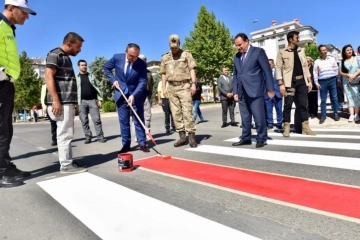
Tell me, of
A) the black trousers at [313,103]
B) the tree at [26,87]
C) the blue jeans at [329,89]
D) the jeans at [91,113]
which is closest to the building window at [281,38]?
the tree at [26,87]

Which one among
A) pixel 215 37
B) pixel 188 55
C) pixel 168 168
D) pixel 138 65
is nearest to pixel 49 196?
pixel 168 168

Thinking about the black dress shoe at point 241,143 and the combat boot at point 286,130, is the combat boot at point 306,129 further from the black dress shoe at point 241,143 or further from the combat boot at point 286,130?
the black dress shoe at point 241,143

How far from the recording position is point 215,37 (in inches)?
1692

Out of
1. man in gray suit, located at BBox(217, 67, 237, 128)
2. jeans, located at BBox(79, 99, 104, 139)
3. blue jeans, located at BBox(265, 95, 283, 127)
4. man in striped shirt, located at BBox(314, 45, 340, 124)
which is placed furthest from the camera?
man in gray suit, located at BBox(217, 67, 237, 128)

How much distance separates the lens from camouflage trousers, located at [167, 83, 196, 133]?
18.5ft

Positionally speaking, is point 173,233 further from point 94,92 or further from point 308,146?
point 94,92

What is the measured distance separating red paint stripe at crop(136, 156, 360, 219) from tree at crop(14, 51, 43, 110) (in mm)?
50267

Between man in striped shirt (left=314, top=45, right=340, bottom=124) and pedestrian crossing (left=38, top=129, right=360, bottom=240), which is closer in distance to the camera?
pedestrian crossing (left=38, top=129, right=360, bottom=240)

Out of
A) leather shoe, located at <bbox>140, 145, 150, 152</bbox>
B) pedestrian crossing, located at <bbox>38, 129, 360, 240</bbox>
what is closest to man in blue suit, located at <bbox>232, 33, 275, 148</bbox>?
pedestrian crossing, located at <bbox>38, 129, 360, 240</bbox>

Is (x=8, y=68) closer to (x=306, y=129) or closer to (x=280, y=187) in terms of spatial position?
(x=280, y=187)

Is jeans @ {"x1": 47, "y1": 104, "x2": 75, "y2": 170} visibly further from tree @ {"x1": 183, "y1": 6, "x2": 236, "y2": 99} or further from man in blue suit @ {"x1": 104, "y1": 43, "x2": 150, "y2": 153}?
tree @ {"x1": 183, "y1": 6, "x2": 236, "y2": 99}

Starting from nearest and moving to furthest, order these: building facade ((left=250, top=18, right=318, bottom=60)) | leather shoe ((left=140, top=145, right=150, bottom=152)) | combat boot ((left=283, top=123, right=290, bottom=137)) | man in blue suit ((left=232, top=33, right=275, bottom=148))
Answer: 1. man in blue suit ((left=232, top=33, right=275, bottom=148))
2. leather shoe ((left=140, top=145, right=150, bottom=152))
3. combat boot ((left=283, top=123, right=290, bottom=137))
4. building facade ((left=250, top=18, right=318, bottom=60))

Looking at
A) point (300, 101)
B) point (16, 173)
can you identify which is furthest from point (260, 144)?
point (16, 173)

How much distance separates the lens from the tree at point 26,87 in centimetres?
4688
